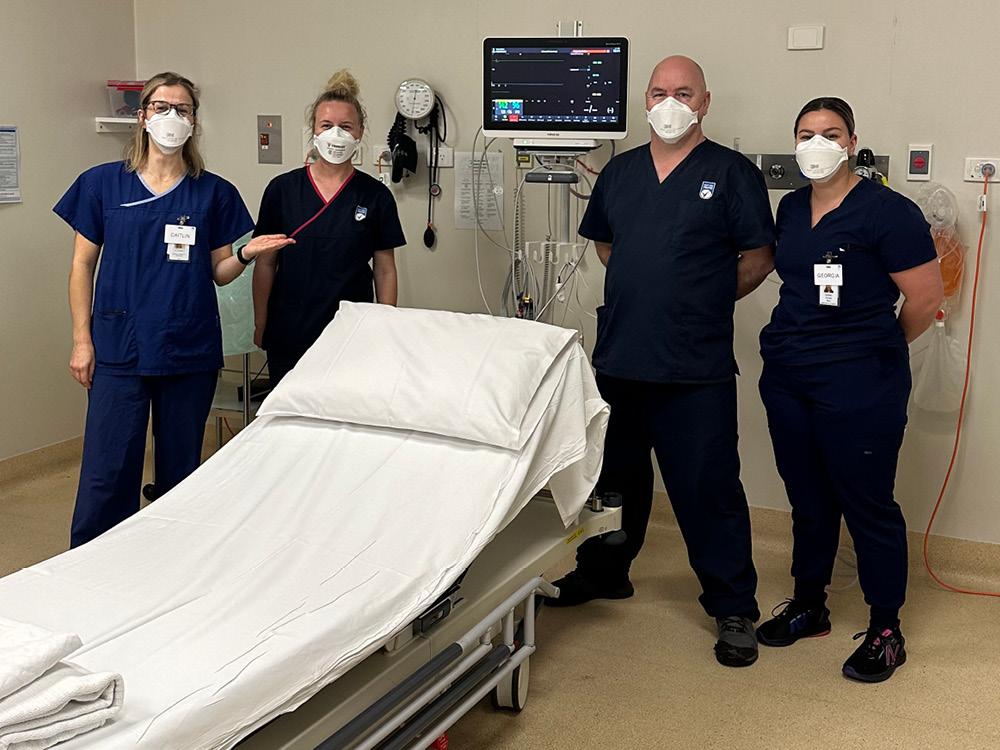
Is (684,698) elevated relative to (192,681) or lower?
lower

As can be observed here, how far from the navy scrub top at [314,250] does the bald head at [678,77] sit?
2.86 ft

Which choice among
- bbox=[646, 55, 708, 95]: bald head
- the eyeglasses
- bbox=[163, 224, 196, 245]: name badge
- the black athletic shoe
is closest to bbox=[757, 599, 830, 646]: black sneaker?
the black athletic shoe

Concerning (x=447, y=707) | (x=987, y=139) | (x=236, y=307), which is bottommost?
(x=447, y=707)

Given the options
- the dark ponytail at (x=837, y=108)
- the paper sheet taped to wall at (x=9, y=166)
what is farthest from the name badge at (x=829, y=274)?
the paper sheet taped to wall at (x=9, y=166)

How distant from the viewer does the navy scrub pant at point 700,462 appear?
2.85 metres

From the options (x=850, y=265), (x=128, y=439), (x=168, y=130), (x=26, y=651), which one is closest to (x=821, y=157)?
(x=850, y=265)

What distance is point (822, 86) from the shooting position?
344 centimetres

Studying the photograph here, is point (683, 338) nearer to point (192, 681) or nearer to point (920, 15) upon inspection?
point (920, 15)

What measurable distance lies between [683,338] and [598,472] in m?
0.42

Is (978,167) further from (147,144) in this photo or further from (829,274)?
(147,144)

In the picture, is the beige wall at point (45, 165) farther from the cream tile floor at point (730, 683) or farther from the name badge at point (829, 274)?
the name badge at point (829, 274)

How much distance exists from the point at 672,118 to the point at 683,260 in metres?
0.35

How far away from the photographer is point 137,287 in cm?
292

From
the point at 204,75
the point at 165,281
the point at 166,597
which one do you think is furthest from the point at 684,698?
the point at 204,75
